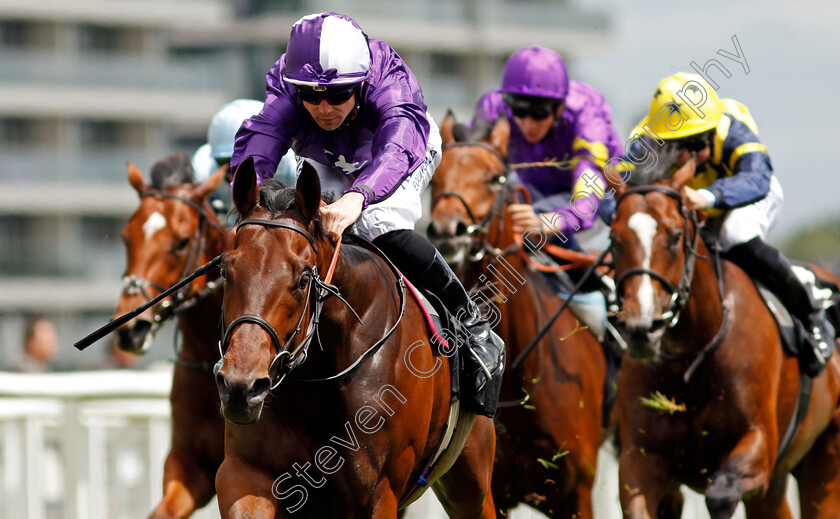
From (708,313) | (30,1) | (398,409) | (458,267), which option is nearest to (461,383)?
(398,409)

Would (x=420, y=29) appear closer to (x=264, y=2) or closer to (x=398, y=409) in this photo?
(x=264, y=2)

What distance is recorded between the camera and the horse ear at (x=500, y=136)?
641cm

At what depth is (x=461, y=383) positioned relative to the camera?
480 centimetres

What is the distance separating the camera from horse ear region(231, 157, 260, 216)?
376 centimetres

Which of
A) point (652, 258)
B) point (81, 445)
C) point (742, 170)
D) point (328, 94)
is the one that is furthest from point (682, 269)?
point (81, 445)

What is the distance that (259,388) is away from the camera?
3.39 meters

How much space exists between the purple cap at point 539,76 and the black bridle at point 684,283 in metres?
1.43

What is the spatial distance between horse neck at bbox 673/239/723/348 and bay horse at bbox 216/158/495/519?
1745 millimetres

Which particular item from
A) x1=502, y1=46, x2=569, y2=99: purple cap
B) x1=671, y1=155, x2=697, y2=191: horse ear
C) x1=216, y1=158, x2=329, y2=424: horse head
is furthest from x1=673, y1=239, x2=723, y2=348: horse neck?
x1=216, y1=158, x2=329, y2=424: horse head

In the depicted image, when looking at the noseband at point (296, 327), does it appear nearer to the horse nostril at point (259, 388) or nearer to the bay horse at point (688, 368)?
the horse nostril at point (259, 388)

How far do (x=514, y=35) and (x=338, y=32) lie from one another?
41401 mm

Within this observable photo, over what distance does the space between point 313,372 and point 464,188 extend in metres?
2.33

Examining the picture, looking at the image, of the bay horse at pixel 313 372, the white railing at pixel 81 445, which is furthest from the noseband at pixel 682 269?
the white railing at pixel 81 445

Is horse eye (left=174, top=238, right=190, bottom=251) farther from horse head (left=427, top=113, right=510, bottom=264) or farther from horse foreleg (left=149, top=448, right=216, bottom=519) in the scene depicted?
horse head (left=427, top=113, right=510, bottom=264)
